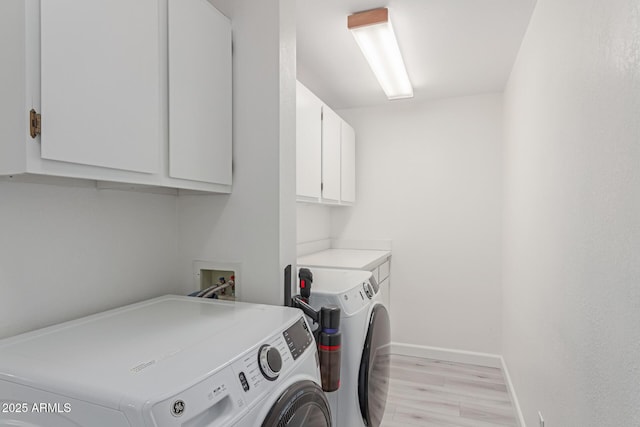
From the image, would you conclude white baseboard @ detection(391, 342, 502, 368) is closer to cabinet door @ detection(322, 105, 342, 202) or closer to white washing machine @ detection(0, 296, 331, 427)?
cabinet door @ detection(322, 105, 342, 202)

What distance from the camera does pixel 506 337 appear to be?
9.62 feet

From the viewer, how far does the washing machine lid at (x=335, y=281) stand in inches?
63.6

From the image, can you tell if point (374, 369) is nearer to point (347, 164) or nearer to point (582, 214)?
point (582, 214)

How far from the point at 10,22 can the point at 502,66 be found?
2.81m

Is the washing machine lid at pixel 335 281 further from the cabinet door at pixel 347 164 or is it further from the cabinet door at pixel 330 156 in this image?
the cabinet door at pixel 347 164

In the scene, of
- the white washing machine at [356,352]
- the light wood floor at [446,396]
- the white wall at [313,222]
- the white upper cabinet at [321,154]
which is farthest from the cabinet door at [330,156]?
the light wood floor at [446,396]

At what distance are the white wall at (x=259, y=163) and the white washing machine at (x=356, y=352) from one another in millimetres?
274

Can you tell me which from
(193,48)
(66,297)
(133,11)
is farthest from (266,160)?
(66,297)

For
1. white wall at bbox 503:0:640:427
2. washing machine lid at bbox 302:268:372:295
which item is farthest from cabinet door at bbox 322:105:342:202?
white wall at bbox 503:0:640:427

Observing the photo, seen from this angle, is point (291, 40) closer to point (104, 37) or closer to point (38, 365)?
point (104, 37)

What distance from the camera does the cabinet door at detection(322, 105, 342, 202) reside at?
8.99 feet

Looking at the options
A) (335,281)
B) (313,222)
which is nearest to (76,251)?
(335,281)

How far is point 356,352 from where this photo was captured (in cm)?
155

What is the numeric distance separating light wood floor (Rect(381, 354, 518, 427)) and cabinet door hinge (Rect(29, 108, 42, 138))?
7.80 ft
